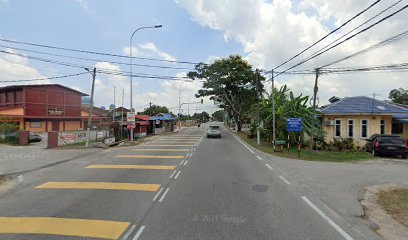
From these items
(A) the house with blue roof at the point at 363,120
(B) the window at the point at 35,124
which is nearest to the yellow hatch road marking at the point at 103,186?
(A) the house with blue roof at the point at 363,120

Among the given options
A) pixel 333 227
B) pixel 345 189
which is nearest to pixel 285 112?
pixel 345 189

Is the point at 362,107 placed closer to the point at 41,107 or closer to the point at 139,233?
the point at 139,233

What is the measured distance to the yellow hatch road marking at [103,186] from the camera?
356 inches

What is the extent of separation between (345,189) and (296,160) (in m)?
6.93

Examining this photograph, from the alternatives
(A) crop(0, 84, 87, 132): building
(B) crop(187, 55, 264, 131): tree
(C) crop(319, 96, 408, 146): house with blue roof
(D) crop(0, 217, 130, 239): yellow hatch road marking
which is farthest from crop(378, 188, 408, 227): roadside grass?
(A) crop(0, 84, 87, 132): building

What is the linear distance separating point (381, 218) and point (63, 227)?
739cm

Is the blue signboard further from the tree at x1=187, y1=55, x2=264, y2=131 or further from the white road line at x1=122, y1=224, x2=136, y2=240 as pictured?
the tree at x1=187, y1=55, x2=264, y2=131

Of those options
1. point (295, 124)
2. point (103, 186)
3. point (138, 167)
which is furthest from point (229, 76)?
point (103, 186)

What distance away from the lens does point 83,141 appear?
90.3ft

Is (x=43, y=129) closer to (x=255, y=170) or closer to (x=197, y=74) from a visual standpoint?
(x=197, y=74)

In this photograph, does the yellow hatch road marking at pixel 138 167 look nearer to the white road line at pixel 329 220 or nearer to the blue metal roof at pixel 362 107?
the white road line at pixel 329 220

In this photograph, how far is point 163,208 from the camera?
7.02 m

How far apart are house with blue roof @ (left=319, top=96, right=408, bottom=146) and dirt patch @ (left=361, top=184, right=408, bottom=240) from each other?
660 inches

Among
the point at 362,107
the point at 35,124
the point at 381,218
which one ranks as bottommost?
the point at 381,218
